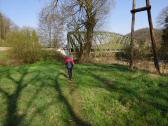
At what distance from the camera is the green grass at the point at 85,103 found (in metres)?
8.00

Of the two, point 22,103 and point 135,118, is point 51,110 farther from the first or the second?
point 135,118

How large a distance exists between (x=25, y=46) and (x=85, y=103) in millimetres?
21758

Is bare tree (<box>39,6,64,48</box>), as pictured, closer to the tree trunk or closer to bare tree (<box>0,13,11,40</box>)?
the tree trunk

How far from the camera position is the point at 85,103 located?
31.9 feet

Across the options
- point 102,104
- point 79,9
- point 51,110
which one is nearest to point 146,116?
point 102,104

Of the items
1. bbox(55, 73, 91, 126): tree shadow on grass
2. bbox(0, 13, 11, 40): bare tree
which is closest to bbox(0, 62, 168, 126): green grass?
bbox(55, 73, 91, 126): tree shadow on grass

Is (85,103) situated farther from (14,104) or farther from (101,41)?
(101,41)

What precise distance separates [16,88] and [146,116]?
6090 millimetres

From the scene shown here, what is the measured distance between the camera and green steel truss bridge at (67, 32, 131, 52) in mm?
30528

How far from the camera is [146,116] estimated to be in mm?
7930

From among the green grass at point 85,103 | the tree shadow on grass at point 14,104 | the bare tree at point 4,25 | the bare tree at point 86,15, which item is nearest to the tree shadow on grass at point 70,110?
the green grass at point 85,103

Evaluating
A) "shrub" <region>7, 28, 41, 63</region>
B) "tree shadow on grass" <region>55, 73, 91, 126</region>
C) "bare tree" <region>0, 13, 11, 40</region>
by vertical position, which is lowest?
"tree shadow on grass" <region>55, 73, 91, 126</region>

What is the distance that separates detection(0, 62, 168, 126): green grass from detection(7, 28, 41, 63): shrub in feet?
56.8

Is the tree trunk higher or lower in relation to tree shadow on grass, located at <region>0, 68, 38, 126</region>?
higher
